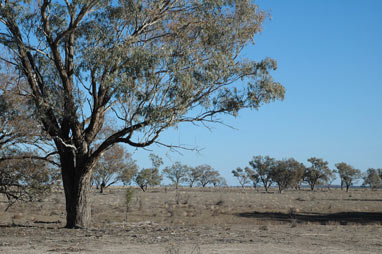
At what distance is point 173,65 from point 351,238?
24.2 feet

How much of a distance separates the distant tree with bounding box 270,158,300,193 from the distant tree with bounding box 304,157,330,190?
641 centimetres

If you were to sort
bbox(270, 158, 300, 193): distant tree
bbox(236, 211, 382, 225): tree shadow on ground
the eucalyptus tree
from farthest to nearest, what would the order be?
bbox(270, 158, 300, 193): distant tree, bbox(236, 211, 382, 225): tree shadow on ground, the eucalyptus tree

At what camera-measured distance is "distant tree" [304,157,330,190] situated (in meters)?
75.0

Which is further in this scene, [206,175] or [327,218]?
[206,175]

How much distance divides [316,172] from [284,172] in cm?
1053

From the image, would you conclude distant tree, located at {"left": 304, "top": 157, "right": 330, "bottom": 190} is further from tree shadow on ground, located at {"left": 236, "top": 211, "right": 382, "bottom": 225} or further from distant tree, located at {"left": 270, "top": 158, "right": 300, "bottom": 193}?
tree shadow on ground, located at {"left": 236, "top": 211, "right": 382, "bottom": 225}

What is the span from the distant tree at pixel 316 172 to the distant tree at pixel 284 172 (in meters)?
6.41

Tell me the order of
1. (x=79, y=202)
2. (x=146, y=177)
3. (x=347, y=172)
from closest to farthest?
1. (x=79, y=202)
2. (x=146, y=177)
3. (x=347, y=172)

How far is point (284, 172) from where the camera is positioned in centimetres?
6775

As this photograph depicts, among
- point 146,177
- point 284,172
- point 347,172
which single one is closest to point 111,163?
point 146,177

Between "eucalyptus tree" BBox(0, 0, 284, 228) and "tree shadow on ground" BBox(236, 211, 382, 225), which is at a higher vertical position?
"eucalyptus tree" BBox(0, 0, 284, 228)

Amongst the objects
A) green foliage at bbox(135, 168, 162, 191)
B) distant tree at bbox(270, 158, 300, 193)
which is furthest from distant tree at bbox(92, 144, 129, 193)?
distant tree at bbox(270, 158, 300, 193)

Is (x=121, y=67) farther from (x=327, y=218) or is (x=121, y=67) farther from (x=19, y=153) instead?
(x=327, y=218)

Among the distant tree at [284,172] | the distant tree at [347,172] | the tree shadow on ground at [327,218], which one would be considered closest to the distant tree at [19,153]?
the tree shadow on ground at [327,218]
